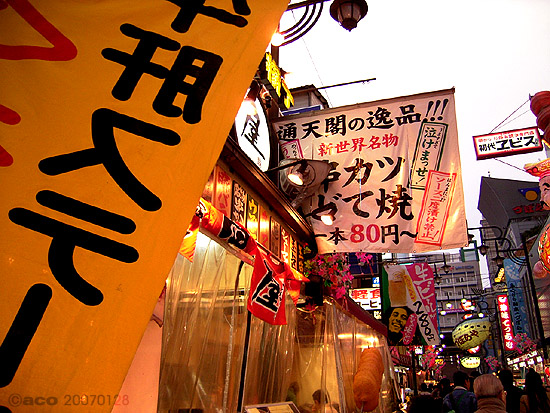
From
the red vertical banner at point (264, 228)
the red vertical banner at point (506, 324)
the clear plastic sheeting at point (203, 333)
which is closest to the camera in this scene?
the clear plastic sheeting at point (203, 333)

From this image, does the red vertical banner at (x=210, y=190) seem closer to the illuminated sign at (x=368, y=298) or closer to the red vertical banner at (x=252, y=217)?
the red vertical banner at (x=252, y=217)

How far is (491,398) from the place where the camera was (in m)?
5.55

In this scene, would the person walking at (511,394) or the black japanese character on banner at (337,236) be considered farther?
the black japanese character on banner at (337,236)

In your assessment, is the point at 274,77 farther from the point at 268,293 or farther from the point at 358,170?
the point at 268,293

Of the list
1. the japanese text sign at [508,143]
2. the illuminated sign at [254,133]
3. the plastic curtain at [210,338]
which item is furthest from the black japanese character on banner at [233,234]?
the japanese text sign at [508,143]

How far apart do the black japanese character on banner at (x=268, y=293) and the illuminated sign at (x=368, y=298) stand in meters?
16.6

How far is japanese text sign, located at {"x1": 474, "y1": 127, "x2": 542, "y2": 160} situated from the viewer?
19.7 metres

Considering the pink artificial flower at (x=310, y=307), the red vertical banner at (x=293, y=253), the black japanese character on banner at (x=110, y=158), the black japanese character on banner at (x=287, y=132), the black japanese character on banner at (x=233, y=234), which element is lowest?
the black japanese character on banner at (x=110, y=158)

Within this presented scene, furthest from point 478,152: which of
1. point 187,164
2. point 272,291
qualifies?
point 187,164

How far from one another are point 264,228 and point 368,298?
1572 centimetres

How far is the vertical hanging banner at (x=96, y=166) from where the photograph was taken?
142cm

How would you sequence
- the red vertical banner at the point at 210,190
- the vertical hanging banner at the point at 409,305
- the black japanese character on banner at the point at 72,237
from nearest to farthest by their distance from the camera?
1. the black japanese character on banner at the point at 72,237
2. the red vertical banner at the point at 210,190
3. the vertical hanging banner at the point at 409,305

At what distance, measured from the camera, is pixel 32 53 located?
6.31ft

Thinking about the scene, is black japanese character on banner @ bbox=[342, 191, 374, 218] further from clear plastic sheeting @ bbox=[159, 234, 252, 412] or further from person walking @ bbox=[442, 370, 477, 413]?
person walking @ bbox=[442, 370, 477, 413]
